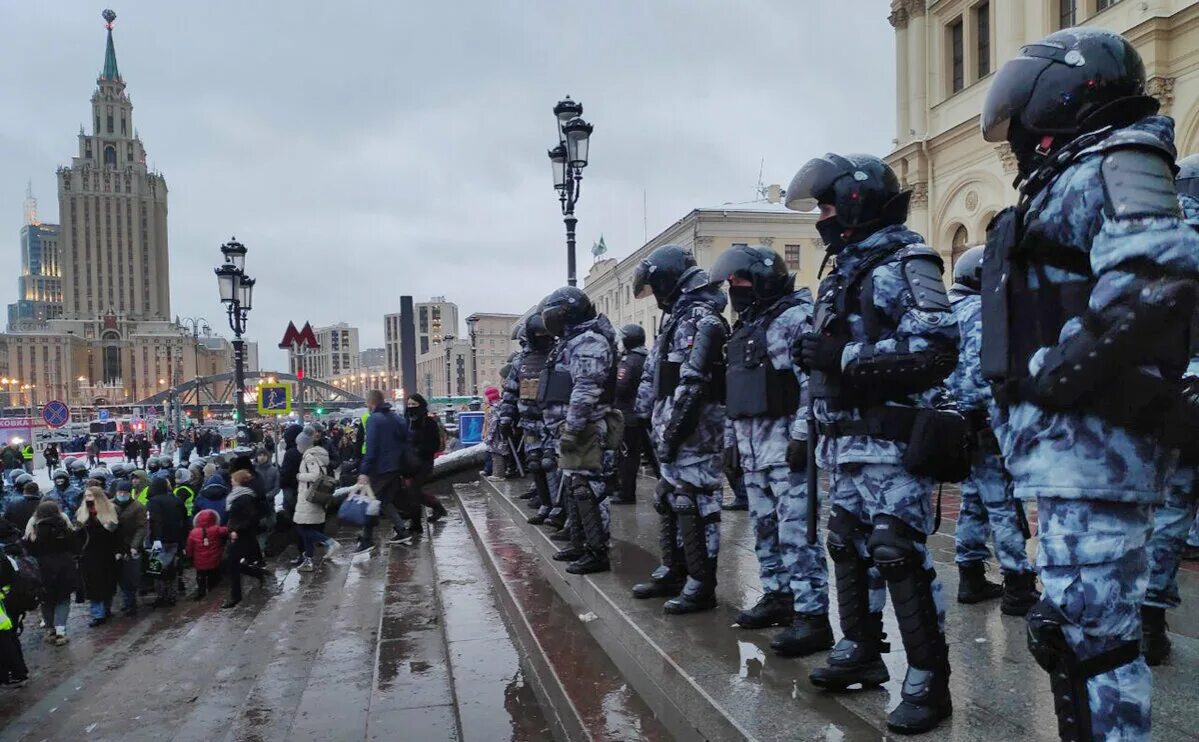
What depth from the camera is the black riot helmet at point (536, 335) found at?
8.98 metres

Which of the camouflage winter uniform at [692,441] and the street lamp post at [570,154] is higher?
the street lamp post at [570,154]

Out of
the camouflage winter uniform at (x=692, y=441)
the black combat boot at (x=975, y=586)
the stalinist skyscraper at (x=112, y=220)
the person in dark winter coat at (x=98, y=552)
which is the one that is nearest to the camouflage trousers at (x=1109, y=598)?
the camouflage winter uniform at (x=692, y=441)

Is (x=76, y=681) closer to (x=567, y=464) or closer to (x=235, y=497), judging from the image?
(x=235, y=497)

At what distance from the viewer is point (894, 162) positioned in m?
23.5

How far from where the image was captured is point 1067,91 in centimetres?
216

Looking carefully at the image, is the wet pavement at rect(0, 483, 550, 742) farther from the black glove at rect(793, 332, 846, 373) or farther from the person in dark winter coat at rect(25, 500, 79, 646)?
the black glove at rect(793, 332, 846, 373)

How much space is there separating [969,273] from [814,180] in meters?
2.15

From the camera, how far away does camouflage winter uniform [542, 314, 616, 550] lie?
18.9ft

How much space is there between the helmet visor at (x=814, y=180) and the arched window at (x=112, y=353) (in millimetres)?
155157

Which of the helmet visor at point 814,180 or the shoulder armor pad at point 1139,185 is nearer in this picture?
the shoulder armor pad at point 1139,185

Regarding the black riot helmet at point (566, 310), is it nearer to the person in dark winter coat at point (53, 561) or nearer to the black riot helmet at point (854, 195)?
the black riot helmet at point (854, 195)

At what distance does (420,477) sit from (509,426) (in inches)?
55.1

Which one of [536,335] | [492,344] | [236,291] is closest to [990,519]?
[536,335]

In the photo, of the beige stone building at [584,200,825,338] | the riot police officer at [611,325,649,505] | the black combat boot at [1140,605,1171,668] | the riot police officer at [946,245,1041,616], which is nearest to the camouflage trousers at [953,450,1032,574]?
the riot police officer at [946,245,1041,616]
